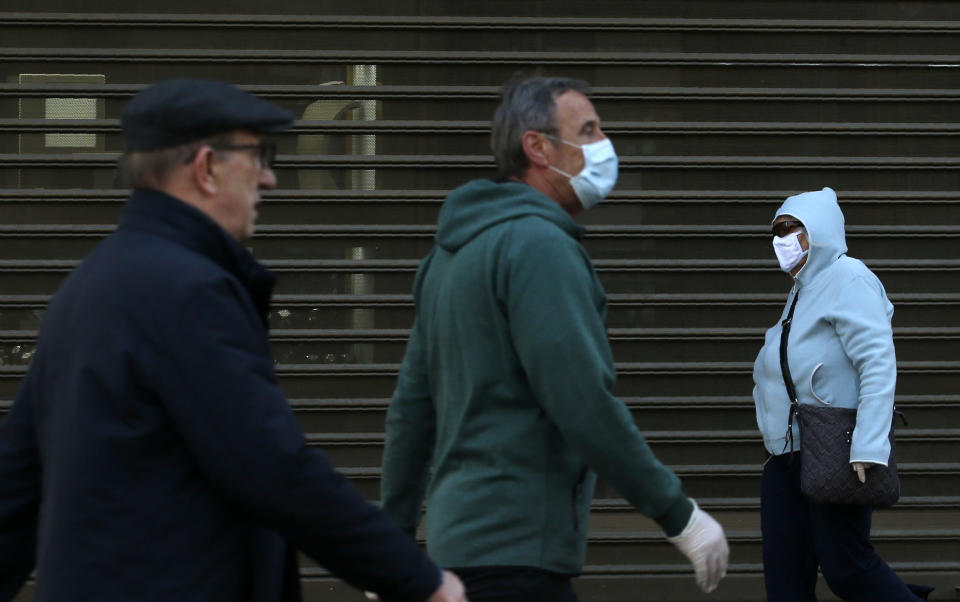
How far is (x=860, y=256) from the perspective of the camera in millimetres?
7113

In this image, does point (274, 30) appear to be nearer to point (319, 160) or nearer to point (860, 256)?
point (319, 160)

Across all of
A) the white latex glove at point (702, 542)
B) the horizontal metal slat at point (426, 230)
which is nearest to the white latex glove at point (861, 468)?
the horizontal metal slat at point (426, 230)

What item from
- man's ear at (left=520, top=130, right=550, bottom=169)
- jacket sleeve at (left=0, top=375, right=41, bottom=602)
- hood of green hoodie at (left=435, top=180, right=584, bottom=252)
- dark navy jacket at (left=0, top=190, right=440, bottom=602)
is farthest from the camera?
man's ear at (left=520, top=130, right=550, bottom=169)

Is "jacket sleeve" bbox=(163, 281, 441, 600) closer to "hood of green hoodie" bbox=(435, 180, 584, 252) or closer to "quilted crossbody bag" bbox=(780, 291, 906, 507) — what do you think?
"hood of green hoodie" bbox=(435, 180, 584, 252)

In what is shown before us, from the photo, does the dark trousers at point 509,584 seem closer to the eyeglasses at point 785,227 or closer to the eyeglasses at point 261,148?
the eyeglasses at point 261,148

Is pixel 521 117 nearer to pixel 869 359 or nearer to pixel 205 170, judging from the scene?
pixel 205 170

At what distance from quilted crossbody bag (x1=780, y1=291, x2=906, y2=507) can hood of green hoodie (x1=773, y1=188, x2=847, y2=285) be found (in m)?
0.55

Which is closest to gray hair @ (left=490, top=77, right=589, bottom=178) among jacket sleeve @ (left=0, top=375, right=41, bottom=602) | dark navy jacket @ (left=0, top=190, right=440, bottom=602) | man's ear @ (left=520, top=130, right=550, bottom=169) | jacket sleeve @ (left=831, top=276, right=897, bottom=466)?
man's ear @ (left=520, top=130, right=550, bottom=169)

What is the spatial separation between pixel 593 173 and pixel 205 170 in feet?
4.15

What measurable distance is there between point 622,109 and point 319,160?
1.46 meters

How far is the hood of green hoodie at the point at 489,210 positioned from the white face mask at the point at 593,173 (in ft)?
0.28

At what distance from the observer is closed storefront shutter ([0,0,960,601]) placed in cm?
688

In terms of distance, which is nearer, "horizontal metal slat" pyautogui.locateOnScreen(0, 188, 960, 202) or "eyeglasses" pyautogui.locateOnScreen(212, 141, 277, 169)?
"eyeglasses" pyautogui.locateOnScreen(212, 141, 277, 169)

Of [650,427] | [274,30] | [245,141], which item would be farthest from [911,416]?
[245,141]
